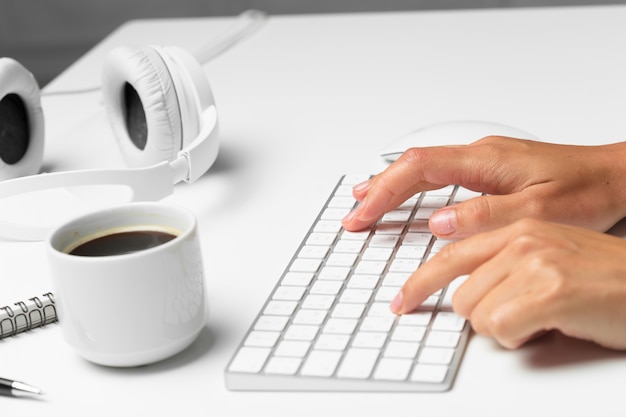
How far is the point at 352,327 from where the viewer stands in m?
0.70

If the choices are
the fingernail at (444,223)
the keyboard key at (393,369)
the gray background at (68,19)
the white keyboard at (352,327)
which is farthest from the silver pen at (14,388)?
the gray background at (68,19)

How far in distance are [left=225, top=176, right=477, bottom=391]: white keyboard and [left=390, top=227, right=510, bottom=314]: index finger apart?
17 millimetres

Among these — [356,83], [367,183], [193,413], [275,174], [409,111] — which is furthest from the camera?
[356,83]

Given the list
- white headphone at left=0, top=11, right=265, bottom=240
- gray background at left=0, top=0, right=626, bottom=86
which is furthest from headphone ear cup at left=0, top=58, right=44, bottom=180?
gray background at left=0, top=0, right=626, bottom=86

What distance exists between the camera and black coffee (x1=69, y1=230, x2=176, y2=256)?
2.29 ft

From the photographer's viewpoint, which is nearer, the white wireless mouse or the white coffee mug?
the white coffee mug

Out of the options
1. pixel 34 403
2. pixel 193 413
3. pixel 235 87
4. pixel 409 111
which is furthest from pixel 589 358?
pixel 235 87

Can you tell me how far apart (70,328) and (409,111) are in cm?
68

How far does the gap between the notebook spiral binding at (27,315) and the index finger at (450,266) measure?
0.94 ft

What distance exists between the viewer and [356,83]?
139cm

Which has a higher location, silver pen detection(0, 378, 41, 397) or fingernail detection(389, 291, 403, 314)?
fingernail detection(389, 291, 403, 314)

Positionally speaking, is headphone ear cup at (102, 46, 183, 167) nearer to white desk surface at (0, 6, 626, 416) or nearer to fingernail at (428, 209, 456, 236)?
white desk surface at (0, 6, 626, 416)

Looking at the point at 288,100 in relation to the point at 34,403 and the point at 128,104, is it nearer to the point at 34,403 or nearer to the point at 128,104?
the point at 128,104

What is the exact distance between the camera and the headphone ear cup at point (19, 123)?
3.43ft
